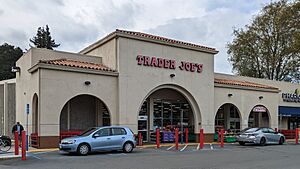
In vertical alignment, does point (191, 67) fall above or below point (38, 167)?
above

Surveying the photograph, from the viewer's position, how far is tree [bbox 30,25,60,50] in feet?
248

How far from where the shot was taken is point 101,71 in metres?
22.7

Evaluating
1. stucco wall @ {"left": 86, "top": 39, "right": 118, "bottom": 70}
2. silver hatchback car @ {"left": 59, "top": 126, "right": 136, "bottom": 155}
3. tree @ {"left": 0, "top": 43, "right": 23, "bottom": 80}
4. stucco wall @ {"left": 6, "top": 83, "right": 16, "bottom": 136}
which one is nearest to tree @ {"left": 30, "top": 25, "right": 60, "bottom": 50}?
tree @ {"left": 0, "top": 43, "right": 23, "bottom": 80}

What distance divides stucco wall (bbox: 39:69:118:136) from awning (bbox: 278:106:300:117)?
63.1ft

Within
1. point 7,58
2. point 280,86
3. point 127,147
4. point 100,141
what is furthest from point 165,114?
point 7,58

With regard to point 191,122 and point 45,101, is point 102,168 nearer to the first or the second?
point 45,101

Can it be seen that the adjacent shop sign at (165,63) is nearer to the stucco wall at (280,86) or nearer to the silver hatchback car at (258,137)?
the silver hatchback car at (258,137)

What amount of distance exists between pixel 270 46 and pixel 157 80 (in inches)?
1206

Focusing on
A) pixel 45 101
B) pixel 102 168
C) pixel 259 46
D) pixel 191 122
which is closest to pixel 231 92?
pixel 191 122

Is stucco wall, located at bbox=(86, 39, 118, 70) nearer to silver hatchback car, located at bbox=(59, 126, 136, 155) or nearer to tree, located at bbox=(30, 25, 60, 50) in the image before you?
silver hatchback car, located at bbox=(59, 126, 136, 155)

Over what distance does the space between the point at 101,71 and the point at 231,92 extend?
12.0 metres

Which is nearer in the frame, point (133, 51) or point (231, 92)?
point (133, 51)

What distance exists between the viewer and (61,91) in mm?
21109

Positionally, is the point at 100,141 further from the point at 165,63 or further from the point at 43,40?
the point at 43,40
